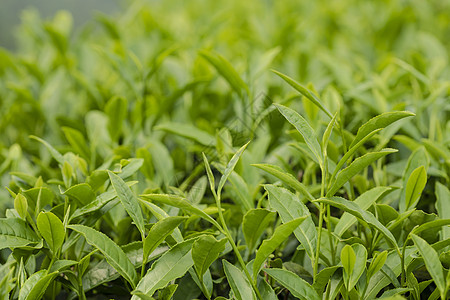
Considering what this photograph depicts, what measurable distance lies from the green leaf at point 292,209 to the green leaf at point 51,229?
1.44 feet

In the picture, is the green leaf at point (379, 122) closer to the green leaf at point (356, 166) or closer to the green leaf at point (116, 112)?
the green leaf at point (356, 166)

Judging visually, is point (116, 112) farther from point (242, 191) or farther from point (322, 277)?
point (322, 277)

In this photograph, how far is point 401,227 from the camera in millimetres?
1088

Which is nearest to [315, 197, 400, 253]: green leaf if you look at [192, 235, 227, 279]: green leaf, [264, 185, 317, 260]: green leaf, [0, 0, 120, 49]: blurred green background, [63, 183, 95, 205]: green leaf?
[264, 185, 317, 260]: green leaf

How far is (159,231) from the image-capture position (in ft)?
3.06

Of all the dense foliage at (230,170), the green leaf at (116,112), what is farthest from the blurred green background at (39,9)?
the green leaf at (116,112)

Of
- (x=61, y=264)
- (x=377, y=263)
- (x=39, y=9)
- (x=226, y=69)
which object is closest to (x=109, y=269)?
(x=61, y=264)

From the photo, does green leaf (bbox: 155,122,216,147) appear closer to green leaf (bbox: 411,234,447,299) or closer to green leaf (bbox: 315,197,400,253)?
green leaf (bbox: 315,197,400,253)

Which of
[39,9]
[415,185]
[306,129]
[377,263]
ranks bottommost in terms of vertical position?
[377,263]

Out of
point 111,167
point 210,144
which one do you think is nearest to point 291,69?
point 210,144

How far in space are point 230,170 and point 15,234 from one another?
0.48 m

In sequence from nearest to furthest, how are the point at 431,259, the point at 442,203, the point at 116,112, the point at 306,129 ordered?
1. the point at 431,259
2. the point at 306,129
3. the point at 442,203
4. the point at 116,112

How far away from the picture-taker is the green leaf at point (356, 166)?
895 millimetres

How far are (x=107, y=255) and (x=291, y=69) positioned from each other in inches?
57.6
